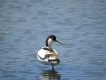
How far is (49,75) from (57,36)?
19.7ft

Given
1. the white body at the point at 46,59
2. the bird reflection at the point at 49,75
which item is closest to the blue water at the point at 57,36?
the bird reflection at the point at 49,75

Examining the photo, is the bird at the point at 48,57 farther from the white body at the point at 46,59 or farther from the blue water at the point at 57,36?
the blue water at the point at 57,36

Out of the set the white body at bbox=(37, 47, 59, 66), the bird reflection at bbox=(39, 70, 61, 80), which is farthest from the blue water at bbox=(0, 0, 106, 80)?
the white body at bbox=(37, 47, 59, 66)

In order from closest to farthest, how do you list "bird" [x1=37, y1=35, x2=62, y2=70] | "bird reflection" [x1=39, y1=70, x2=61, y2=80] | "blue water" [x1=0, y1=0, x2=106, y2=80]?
"bird reflection" [x1=39, y1=70, x2=61, y2=80]
"bird" [x1=37, y1=35, x2=62, y2=70]
"blue water" [x1=0, y1=0, x2=106, y2=80]

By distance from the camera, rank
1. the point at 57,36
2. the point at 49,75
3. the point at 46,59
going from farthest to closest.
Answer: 1. the point at 57,36
2. the point at 46,59
3. the point at 49,75

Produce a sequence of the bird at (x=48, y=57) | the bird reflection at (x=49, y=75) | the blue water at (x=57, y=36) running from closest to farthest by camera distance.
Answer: the bird reflection at (x=49, y=75)
the bird at (x=48, y=57)
the blue water at (x=57, y=36)

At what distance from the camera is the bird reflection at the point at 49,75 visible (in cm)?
1831

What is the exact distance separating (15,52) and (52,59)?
3363mm

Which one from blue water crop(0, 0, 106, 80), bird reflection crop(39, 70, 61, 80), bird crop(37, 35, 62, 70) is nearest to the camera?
bird reflection crop(39, 70, 61, 80)

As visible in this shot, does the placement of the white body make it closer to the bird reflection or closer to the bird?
the bird

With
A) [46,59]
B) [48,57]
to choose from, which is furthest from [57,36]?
[46,59]

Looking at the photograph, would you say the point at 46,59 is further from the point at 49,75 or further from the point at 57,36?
the point at 57,36

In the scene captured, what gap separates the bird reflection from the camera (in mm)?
18312

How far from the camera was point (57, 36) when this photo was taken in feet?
80.3
